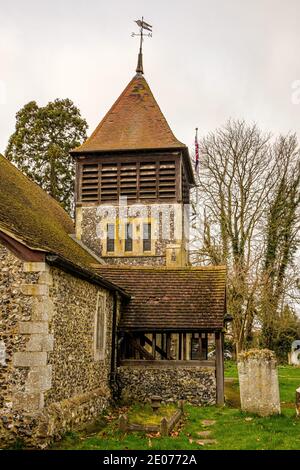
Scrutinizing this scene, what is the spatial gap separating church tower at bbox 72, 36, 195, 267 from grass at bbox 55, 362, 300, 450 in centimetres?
861

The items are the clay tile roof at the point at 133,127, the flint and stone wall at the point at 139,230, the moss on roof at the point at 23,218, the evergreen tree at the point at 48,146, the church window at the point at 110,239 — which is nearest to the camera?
the moss on roof at the point at 23,218

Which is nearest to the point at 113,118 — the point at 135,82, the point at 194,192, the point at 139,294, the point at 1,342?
the point at 135,82

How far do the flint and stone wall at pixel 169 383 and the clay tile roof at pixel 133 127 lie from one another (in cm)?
967

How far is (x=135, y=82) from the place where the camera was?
25531mm

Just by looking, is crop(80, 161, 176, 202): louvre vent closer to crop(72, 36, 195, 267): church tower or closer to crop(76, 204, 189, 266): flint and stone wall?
crop(72, 36, 195, 267): church tower

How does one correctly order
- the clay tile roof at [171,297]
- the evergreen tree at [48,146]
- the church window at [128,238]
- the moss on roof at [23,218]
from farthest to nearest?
the evergreen tree at [48,146], the church window at [128,238], the clay tile roof at [171,297], the moss on roof at [23,218]

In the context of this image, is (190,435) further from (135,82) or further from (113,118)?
(135,82)

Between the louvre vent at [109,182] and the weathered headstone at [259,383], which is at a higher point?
the louvre vent at [109,182]

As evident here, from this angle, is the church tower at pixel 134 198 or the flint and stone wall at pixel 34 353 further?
the church tower at pixel 134 198

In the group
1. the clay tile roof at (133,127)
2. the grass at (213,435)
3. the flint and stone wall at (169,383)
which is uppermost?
the clay tile roof at (133,127)

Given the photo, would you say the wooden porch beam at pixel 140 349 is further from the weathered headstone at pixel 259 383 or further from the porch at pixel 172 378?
the weathered headstone at pixel 259 383

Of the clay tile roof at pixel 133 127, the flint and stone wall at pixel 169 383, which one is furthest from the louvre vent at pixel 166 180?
the flint and stone wall at pixel 169 383

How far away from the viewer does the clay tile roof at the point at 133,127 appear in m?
22.1
